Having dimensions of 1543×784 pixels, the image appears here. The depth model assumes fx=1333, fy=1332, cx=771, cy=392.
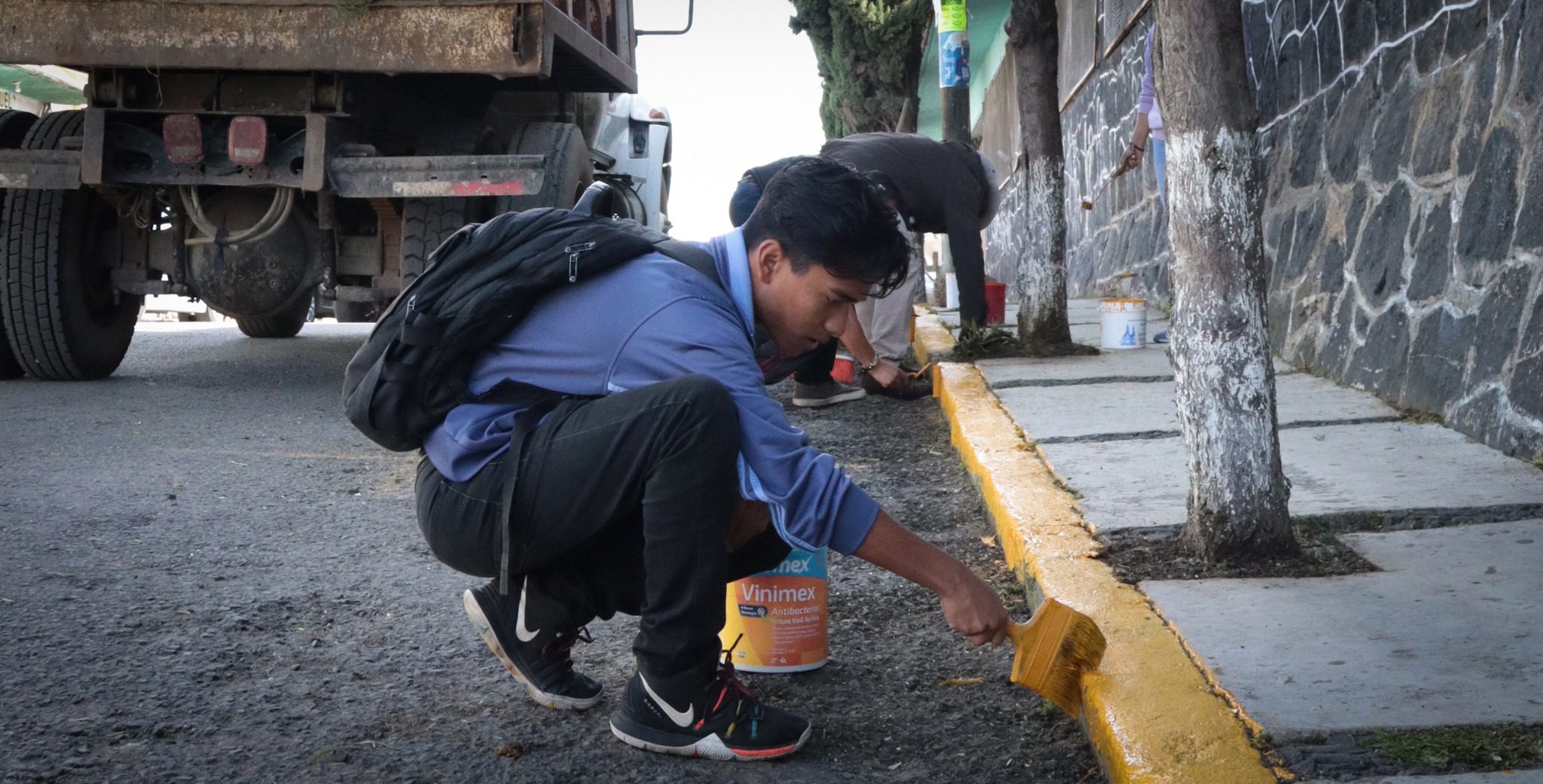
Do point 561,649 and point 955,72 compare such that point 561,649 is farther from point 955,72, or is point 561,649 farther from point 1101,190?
point 1101,190

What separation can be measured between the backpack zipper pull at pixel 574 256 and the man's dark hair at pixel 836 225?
282mm

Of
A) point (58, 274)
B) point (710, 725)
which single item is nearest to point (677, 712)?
point (710, 725)

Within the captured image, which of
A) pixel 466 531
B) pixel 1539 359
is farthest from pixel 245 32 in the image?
pixel 1539 359

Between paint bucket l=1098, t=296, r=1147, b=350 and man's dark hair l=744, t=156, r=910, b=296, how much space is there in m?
4.43

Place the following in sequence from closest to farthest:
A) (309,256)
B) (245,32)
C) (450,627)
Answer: (450,627), (245,32), (309,256)

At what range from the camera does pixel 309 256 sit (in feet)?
19.4

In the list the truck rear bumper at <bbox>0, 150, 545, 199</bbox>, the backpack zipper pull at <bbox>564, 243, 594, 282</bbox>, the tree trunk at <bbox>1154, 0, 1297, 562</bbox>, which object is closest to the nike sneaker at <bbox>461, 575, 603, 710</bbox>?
the backpack zipper pull at <bbox>564, 243, 594, 282</bbox>

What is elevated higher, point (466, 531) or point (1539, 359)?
point (1539, 359)

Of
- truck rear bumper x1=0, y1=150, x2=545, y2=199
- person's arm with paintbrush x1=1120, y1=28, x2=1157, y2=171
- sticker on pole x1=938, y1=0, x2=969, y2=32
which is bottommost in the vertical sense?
truck rear bumper x1=0, y1=150, x2=545, y2=199

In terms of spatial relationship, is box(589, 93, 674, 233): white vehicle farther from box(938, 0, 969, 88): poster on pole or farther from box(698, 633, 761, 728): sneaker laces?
box(698, 633, 761, 728): sneaker laces

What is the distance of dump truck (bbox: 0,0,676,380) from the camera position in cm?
522

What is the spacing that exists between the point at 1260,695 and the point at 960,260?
3.62m

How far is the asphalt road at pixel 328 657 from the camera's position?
7.11ft

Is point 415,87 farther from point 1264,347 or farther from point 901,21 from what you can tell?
point 901,21
